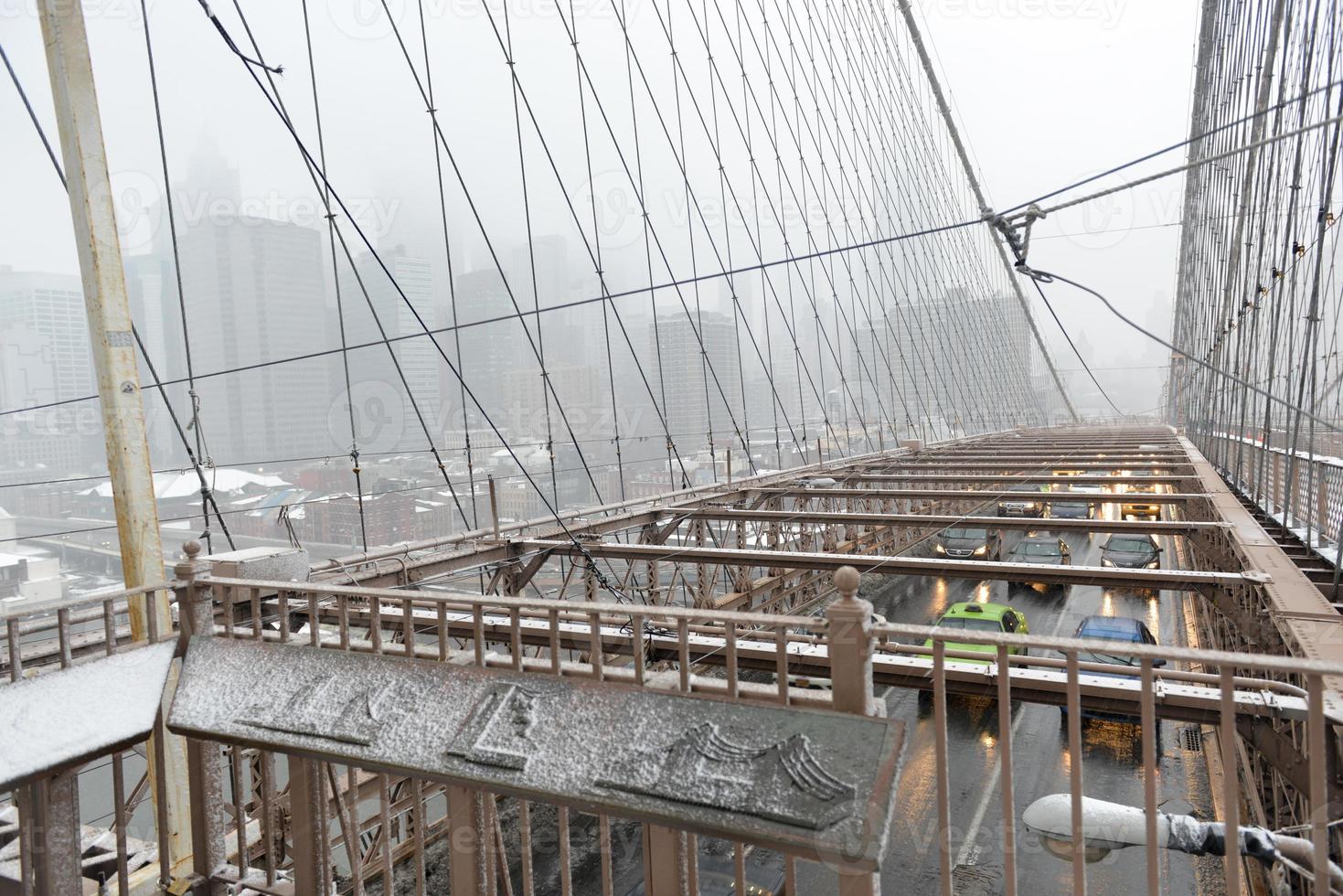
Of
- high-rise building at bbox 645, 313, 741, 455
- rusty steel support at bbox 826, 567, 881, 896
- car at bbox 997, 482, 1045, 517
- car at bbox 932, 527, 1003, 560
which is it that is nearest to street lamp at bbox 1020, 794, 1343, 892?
rusty steel support at bbox 826, 567, 881, 896

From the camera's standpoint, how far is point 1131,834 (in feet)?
8.11

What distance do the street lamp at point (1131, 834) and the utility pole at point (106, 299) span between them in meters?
4.39

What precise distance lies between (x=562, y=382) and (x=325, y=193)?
10.3m

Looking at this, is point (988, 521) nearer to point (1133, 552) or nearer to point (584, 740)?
point (584, 740)

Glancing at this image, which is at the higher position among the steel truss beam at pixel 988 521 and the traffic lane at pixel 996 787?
the steel truss beam at pixel 988 521

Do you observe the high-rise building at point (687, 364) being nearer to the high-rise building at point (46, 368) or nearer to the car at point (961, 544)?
the car at point (961, 544)

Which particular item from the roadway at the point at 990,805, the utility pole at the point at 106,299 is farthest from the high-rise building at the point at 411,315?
the utility pole at the point at 106,299

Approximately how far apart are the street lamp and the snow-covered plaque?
81cm

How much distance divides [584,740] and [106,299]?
3.96 m

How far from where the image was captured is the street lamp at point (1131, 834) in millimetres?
2283

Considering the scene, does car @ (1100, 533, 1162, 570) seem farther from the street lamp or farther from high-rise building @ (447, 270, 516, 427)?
the street lamp

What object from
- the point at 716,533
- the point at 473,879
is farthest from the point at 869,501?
the point at 473,879

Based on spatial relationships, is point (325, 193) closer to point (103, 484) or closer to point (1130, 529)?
point (103, 484)

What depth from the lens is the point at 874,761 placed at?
6.68 ft
